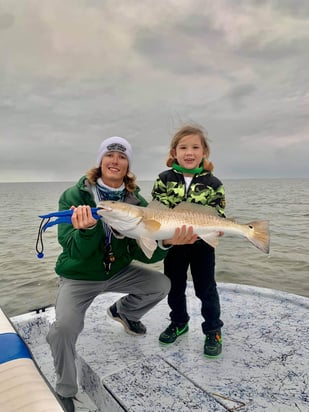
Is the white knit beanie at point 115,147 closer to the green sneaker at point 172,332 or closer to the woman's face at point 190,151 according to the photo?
the woman's face at point 190,151

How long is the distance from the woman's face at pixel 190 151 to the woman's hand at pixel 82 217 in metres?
1.38

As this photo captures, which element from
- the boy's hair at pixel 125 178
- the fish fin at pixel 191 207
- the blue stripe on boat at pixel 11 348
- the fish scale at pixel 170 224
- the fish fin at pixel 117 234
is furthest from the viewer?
the boy's hair at pixel 125 178

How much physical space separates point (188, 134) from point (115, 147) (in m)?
0.89

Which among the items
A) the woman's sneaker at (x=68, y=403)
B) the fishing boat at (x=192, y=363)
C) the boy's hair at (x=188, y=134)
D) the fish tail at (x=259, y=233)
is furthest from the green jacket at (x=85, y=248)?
the woman's sneaker at (x=68, y=403)

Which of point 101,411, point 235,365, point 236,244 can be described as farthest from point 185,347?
point 236,244

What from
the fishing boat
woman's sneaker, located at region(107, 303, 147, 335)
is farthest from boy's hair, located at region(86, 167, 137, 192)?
the fishing boat

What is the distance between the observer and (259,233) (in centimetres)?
336

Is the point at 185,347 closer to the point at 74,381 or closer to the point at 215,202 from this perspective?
the point at 74,381

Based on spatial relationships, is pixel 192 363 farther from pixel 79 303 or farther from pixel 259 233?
pixel 259 233

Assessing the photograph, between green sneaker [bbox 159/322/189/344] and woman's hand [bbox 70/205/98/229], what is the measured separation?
5.70 ft

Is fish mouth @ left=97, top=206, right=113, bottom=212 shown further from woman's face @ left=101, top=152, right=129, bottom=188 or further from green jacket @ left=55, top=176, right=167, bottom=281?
woman's face @ left=101, top=152, right=129, bottom=188

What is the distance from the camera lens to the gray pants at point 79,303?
2947mm

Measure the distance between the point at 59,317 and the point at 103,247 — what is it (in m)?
0.86

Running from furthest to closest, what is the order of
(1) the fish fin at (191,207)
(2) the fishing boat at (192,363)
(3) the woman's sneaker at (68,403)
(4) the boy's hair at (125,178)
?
(4) the boy's hair at (125,178) → (1) the fish fin at (191,207) → (3) the woman's sneaker at (68,403) → (2) the fishing boat at (192,363)
